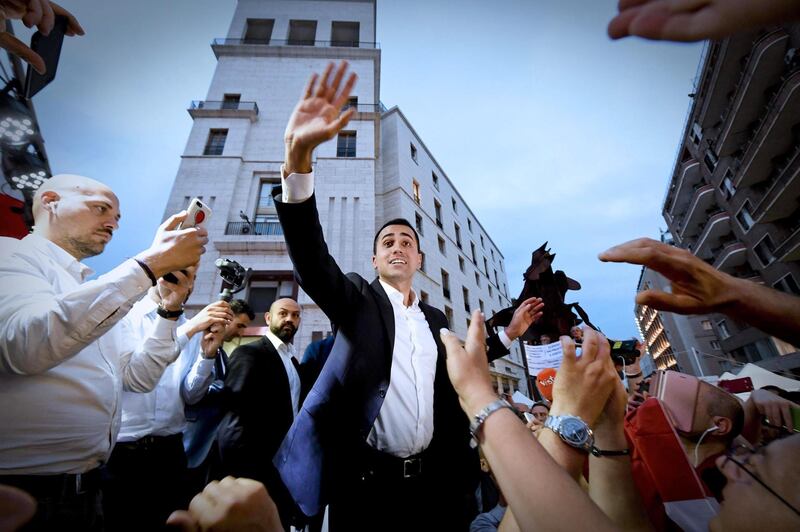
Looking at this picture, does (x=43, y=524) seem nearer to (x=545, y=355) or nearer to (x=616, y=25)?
(x=616, y=25)

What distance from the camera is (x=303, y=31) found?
57.1ft

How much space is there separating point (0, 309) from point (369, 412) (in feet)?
5.04

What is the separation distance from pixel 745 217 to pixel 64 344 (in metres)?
28.5

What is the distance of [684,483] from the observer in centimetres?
139

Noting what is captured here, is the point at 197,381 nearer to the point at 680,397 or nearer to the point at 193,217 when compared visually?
the point at 193,217

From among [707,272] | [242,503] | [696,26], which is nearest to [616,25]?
[696,26]

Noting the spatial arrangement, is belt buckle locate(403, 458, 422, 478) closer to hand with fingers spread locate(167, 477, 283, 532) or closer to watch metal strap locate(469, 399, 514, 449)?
watch metal strap locate(469, 399, 514, 449)

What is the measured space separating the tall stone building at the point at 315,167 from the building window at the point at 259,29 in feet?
0.19

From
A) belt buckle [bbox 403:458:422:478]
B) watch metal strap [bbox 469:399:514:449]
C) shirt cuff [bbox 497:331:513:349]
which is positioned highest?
shirt cuff [bbox 497:331:513:349]

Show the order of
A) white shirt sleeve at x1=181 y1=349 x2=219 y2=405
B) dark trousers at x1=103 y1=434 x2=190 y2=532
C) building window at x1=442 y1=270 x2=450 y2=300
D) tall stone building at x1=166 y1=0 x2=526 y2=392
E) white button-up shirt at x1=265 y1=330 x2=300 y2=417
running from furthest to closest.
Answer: building window at x1=442 y1=270 x2=450 y2=300, tall stone building at x1=166 y1=0 x2=526 y2=392, white button-up shirt at x1=265 y1=330 x2=300 y2=417, white shirt sleeve at x1=181 y1=349 x2=219 y2=405, dark trousers at x1=103 y1=434 x2=190 y2=532

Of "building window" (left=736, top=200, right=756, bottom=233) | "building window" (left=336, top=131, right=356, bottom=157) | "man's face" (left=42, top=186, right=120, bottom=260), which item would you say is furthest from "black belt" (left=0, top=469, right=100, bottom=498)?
"building window" (left=736, top=200, right=756, bottom=233)

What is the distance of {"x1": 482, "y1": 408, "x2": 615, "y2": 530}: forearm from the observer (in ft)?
2.02

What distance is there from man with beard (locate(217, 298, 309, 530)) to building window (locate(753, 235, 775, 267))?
81.3 feet

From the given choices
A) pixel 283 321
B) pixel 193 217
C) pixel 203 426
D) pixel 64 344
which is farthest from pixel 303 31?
pixel 64 344
